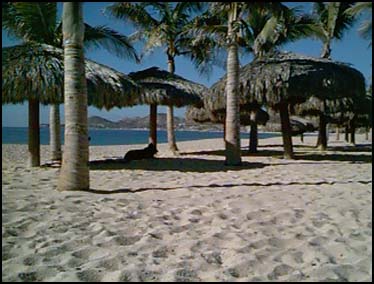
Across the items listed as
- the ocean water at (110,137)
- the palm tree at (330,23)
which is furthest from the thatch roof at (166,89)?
the ocean water at (110,137)

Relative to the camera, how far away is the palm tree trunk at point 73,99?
16.3 feet

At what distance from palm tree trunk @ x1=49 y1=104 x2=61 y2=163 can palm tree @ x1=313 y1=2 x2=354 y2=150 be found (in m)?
10.3

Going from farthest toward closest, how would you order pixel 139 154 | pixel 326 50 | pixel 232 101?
pixel 326 50
pixel 139 154
pixel 232 101

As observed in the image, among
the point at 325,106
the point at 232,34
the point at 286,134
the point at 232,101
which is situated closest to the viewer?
the point at 232,101

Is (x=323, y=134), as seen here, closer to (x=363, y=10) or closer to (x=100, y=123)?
(x=363, y=10)

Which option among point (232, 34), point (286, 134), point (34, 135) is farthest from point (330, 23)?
point (34, 135)

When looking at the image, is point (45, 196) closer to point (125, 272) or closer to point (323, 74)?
point (125, 272)

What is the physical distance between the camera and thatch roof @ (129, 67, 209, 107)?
11547 millimetres

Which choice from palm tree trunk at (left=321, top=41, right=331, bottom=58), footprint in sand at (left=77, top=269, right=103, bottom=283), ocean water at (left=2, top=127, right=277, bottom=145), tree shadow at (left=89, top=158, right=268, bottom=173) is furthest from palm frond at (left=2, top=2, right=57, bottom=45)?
ocean water at (left=2, top=127, right=277, bottom=145)

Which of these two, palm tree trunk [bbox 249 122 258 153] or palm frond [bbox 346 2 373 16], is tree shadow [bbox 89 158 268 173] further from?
palm frond [bbox 346 2 373 16]

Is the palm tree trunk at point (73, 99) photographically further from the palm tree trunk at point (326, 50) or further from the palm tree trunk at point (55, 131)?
the palm tree trunk at point (326, 50)

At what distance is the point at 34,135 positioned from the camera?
8219 mm

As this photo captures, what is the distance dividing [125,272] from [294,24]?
13.2 meters

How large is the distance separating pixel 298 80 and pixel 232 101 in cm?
223
